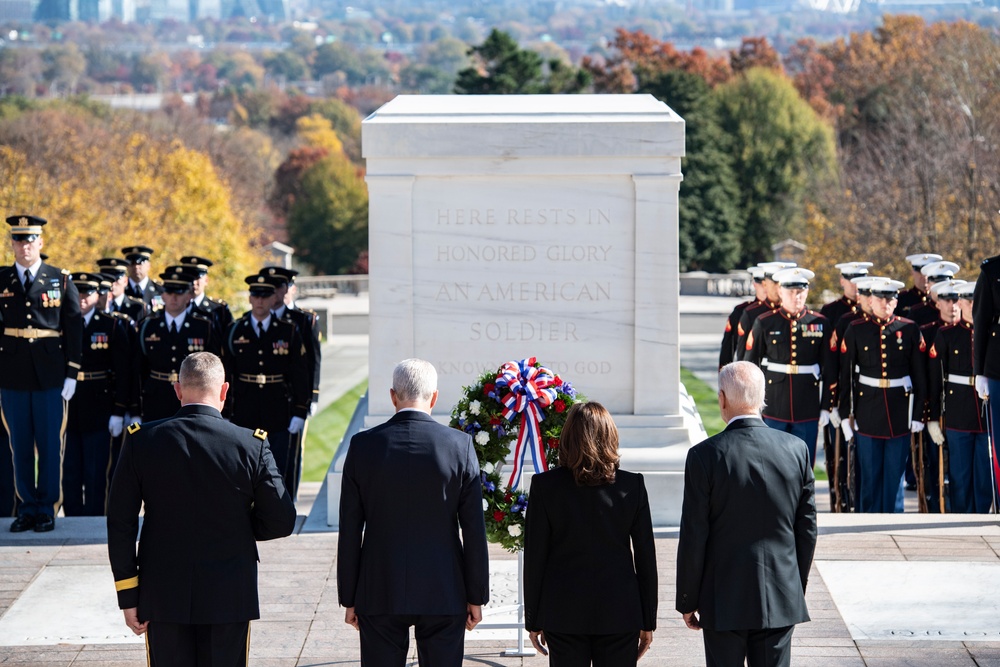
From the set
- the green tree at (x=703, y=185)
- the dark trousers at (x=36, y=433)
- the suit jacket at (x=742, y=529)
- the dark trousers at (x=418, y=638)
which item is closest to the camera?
the suit jacket at (x=742, y=529)

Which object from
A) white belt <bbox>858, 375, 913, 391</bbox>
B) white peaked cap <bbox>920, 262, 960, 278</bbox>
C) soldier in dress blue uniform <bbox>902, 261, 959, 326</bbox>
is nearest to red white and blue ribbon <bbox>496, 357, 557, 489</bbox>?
white belt <bbox>858, 375, 913, 391</bbox>

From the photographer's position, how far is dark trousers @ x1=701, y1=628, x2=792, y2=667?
4758 millimetres

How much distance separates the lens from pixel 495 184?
27.0 feet

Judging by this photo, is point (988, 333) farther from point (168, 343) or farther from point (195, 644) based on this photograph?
point (168, 343)

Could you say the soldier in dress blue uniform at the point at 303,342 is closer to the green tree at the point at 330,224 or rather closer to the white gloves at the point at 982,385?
the white gloves at the point at 982,385

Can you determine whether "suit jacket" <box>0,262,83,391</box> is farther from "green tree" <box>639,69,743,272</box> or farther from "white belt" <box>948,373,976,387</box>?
"green tree" <box>639,69,743,272</box>

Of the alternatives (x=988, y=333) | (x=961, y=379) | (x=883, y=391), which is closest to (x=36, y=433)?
(x=883, y=391)

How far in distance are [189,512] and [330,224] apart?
57371 mm

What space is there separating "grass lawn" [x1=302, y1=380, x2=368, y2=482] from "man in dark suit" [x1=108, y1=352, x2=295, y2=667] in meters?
10.5

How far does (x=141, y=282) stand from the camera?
11.1 m

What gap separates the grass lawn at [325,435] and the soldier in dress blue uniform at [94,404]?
562 cm

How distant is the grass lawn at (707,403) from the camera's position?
17.3 m

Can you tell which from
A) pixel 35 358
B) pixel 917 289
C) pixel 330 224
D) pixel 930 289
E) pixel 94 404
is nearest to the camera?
pixel 35 358

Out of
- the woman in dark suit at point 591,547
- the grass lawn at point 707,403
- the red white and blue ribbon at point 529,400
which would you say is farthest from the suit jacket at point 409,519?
the grass lawn at point 707,403
